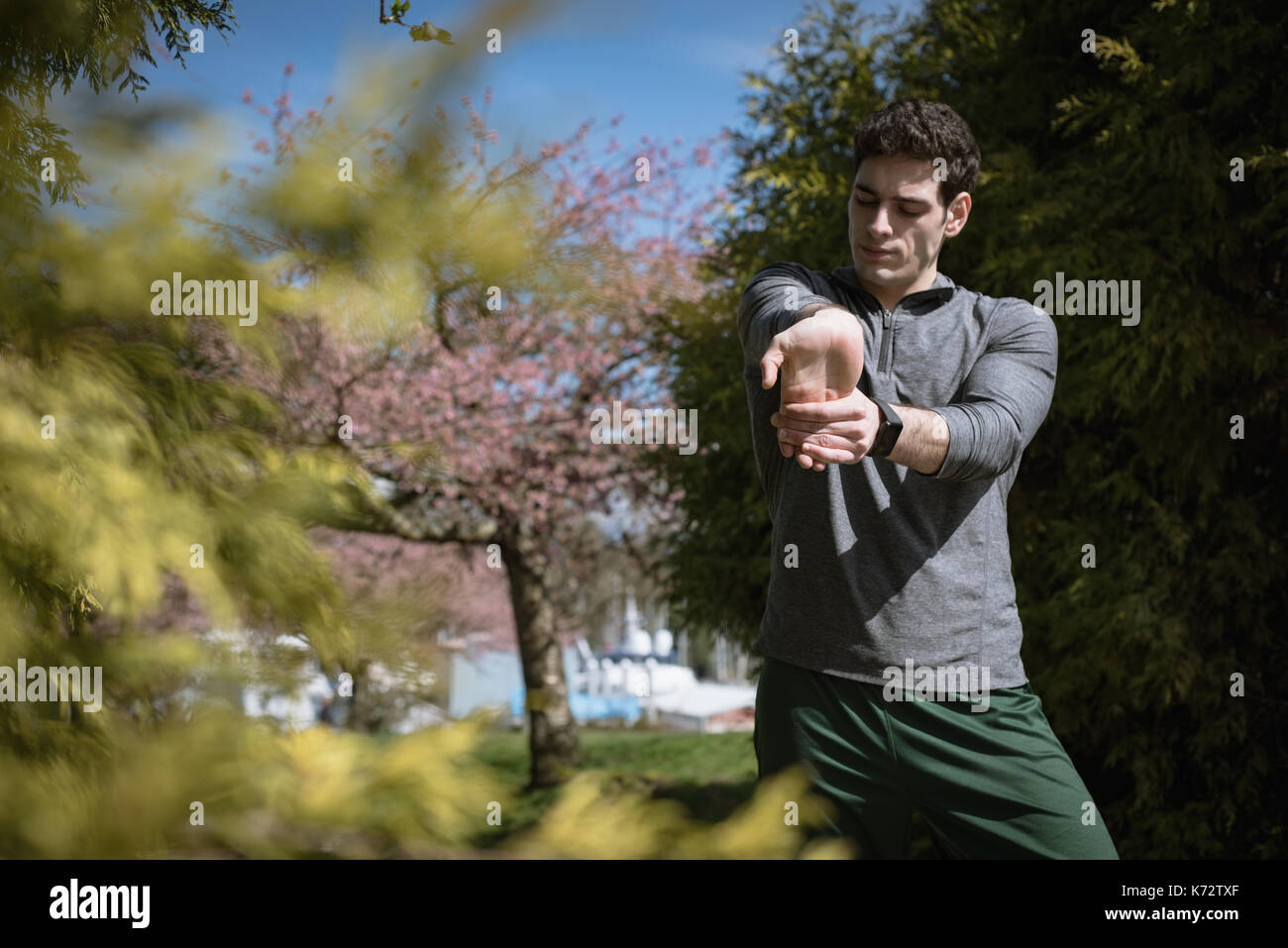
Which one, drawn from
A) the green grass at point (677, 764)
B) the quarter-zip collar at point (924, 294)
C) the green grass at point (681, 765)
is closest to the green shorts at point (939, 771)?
the quarter-zip collar at point (924, 294)

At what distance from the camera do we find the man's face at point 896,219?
77.0 inches

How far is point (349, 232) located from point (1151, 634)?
4.03m

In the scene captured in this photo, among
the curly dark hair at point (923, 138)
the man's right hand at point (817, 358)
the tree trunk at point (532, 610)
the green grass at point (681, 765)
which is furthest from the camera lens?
the tree trunk at point (532, 610)

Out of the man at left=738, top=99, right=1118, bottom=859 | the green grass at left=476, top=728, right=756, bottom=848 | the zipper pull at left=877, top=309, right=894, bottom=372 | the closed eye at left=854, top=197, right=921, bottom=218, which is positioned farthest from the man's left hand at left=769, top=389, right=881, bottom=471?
the green grass at left=476, top=728, right=756, bottom=848

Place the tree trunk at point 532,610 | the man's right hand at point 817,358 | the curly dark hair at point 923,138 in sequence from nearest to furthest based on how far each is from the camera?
the man's right hand at point 817,358, the curly dark hair at point 923,138, the tree trunk at point 532,610

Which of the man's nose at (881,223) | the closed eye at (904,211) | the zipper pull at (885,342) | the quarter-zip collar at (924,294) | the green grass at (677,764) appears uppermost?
the closed eye at (904,211)

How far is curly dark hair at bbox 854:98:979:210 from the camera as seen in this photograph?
194 cm

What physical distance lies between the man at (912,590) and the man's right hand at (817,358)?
0.19m

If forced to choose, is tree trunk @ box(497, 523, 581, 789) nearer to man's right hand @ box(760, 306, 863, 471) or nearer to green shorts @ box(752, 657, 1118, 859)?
green shorts @ box(752, 657, 1118, 859)

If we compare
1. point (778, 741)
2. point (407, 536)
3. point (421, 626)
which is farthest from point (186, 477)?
point (407, 536)

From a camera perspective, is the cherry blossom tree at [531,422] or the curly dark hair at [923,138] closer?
the curly dark hair at [923,138]

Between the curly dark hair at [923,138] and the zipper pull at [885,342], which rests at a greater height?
the curly dark hair at [923,138]

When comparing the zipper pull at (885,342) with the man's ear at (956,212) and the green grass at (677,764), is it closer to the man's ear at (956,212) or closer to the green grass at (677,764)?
the man's ear at (956,212)

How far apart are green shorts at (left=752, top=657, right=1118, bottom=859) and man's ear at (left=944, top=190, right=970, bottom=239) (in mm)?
883
